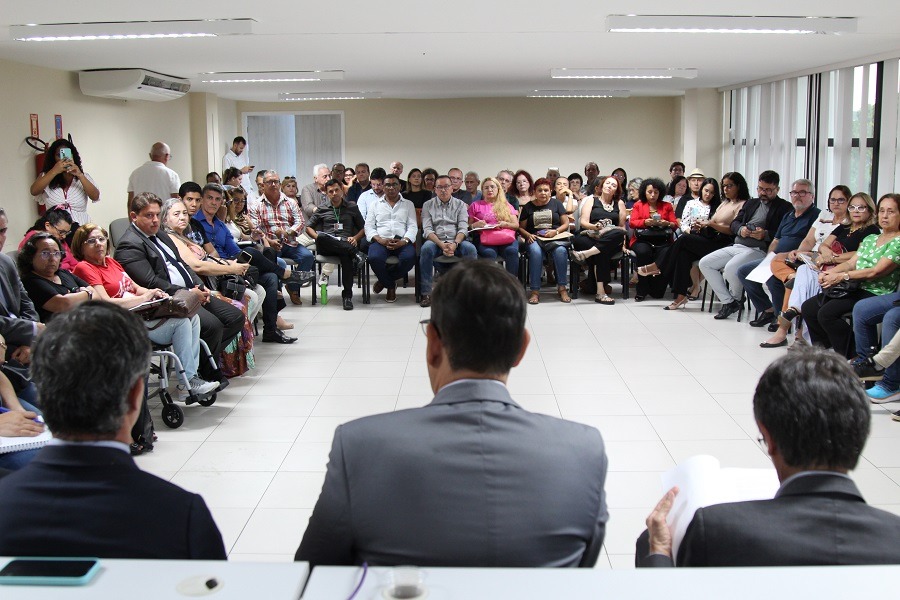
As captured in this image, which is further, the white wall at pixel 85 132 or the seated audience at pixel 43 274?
the white wall at pixel 85 132

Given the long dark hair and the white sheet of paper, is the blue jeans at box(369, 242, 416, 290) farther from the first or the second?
the white sheet of paper

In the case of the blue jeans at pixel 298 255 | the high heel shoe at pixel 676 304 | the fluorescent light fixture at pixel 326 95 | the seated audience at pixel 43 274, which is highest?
the fluorescent light fixture at pixel 326 95

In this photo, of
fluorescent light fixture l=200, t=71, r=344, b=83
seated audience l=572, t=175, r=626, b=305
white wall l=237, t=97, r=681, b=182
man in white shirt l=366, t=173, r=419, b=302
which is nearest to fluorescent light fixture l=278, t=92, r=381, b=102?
white wall l=237, t=97, r=681, b=182

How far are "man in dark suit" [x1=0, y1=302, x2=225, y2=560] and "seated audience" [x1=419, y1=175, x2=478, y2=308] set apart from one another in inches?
294

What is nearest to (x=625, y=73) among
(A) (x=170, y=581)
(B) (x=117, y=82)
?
(B) (x=117, y=82)

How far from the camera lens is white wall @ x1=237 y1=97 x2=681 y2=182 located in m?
15.0

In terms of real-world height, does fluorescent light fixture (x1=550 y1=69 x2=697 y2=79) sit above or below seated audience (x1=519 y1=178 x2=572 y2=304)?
above

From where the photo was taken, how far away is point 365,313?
341 inches

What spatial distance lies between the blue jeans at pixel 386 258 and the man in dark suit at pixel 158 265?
3664mm

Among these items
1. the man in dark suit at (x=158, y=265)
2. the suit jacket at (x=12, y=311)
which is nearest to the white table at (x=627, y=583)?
the suit jacket at (x=12, y=311)

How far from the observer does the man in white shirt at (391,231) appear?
923cm

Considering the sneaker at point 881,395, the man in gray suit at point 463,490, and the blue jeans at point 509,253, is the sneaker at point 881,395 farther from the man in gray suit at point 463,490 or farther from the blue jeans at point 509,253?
the blue jeans at point 509,253

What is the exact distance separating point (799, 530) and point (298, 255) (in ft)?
25.7

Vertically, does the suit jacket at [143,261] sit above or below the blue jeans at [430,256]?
above
